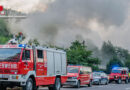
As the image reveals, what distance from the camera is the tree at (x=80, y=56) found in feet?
151

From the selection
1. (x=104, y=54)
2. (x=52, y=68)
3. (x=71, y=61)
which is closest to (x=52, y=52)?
(x=52, y=68)

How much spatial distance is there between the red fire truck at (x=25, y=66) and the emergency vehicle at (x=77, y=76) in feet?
27.8

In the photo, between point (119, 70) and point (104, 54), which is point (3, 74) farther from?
point (104, 54)

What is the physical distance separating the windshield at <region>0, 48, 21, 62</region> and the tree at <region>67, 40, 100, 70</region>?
28.4 m

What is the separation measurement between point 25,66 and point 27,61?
1.04 feet

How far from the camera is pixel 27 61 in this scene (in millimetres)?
16594

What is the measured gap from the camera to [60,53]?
70.6 ft

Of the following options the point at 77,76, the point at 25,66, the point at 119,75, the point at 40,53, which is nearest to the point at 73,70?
the point at 77,76

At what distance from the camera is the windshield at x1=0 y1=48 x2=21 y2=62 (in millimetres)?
16328

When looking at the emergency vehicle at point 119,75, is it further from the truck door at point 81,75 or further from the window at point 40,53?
the window at point 40,53

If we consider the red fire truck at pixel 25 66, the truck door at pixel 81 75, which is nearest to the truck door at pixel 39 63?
the red fire truck at pixel 25 66

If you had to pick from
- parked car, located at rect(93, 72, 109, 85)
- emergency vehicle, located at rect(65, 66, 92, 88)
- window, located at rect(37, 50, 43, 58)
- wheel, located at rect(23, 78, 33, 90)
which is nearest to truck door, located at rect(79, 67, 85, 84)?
emergency vehicle, located at rect(65, 66, 92, 88)

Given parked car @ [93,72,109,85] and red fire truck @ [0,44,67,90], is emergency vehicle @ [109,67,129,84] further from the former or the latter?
red fire truck @ [0,44,67,90]

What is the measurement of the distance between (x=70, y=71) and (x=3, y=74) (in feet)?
42.9
